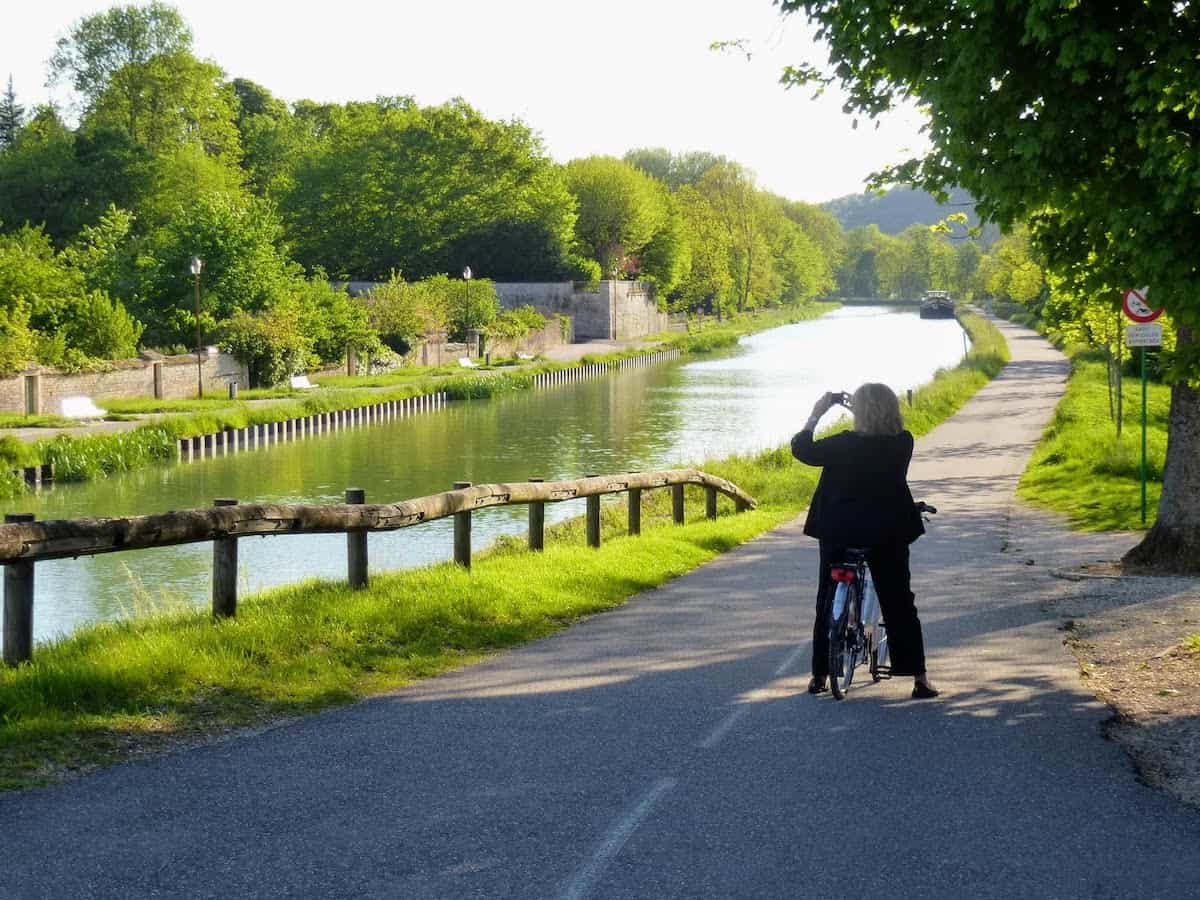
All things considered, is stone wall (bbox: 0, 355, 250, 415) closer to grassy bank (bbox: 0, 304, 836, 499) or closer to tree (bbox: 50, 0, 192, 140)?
grassy bank (bbox: 0, 304, 836, 499)

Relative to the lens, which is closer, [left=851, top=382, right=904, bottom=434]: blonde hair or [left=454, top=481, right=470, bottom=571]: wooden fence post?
[left=851, top=382, right=904, bottom=434]: blonde hair

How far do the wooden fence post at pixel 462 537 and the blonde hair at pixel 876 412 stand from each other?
473 centimetres

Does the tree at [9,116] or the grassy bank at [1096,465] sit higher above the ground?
the tree at [9,116]

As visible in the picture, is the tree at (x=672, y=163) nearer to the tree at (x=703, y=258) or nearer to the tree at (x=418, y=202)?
the tree at (x=703, y=258)

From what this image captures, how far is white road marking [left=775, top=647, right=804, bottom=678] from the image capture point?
28.9 feet

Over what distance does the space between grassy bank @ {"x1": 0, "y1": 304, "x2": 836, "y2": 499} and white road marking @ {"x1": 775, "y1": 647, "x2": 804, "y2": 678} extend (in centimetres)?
2364

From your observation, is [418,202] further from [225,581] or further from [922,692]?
[922,692]

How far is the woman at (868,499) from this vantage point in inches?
305

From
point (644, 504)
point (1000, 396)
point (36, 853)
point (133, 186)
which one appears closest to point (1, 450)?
point (644, 504)

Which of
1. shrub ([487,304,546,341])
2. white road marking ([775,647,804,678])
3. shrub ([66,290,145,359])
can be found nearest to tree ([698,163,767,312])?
shrub ([487,304,546,341])

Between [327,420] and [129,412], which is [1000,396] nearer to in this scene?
[327,420]

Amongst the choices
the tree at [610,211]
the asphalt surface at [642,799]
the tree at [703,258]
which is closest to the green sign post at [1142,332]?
the asphalt surface at [642,799]

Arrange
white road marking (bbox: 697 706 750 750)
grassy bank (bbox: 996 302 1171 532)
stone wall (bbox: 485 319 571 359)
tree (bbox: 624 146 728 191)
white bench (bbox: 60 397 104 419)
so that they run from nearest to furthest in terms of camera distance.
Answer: white road marking (bbox: 697 706 750 750)
grassy bank (bbox: 996 302 1171 532)
white bench (bbox: 60 397 104 419)
stone wall (bbox: 485 319 571 359)
tree (bbox: 624 146 728 191)

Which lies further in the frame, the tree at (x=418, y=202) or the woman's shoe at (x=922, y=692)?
the tree at (x=418, y=202)
